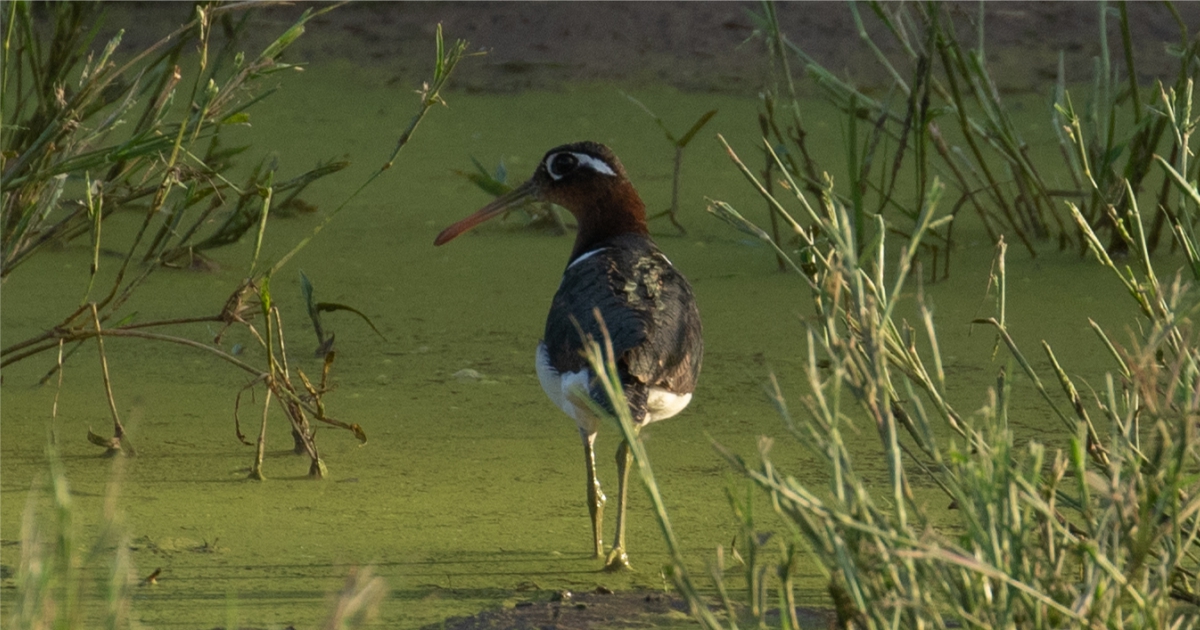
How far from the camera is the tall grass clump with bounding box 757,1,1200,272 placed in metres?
3.70

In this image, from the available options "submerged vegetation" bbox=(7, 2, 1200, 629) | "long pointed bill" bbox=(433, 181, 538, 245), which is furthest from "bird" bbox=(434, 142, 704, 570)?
"long pointed bill" bbox=(433, 181, 538, 245)

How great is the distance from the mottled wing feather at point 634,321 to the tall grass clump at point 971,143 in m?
0.45

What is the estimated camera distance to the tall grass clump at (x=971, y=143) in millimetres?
3695

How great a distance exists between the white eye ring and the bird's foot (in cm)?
104

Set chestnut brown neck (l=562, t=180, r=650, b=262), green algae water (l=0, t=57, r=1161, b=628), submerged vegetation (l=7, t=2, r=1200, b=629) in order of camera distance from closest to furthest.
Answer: submerged vegetation (l=7, t=2, r=1200, b=629) < green algae water (l=0, t=57, r=1161, b=628) < chestnut brown neck (l=562, t=180, r=650, b=262)

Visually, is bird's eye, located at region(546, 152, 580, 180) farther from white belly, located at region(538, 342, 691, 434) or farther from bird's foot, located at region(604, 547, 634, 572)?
bird's foot, located at region(604, 547, 634, 572)

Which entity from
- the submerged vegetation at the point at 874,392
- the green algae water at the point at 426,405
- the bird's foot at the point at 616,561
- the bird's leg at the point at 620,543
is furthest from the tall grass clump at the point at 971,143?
the bird's foot at the point at 616,561

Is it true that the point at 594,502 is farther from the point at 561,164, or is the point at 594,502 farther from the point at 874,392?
the point at 874,392

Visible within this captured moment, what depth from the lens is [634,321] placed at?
270 centimetres

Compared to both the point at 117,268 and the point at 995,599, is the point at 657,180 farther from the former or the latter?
the point at 995,599

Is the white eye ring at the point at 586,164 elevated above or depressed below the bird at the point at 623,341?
above

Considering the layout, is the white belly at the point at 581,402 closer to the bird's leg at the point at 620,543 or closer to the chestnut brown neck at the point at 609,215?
the bird's leg at the point at 620,543

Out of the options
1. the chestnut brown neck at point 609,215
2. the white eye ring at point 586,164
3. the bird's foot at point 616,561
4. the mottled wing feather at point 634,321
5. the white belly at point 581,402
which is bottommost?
the bird's foot at point 616,561

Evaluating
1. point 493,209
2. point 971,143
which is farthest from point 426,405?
point 971,143
